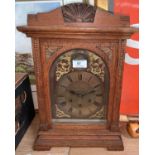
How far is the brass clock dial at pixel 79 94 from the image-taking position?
41.4 inches

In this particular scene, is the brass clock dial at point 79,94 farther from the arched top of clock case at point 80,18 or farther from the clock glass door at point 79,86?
the arched top of clock case at point 80,18

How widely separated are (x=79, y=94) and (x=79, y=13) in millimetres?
371

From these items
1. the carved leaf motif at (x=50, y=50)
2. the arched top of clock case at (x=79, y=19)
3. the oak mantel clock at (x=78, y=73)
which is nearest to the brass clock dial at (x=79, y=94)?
the oak mantel clock at (x=78, y=73)

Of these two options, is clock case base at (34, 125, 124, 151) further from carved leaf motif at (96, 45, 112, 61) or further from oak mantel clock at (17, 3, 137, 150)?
carved leaf motif at (96, 45, 112, 61)

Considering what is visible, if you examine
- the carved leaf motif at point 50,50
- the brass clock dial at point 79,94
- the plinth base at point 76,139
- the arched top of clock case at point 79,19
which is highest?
the arched top of clock case at point 79,19

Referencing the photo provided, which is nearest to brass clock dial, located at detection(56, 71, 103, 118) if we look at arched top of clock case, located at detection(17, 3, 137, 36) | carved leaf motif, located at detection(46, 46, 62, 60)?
carved leaf motif, located at detection(46, 46, 62, 60)

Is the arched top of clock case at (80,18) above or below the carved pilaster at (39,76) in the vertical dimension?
above

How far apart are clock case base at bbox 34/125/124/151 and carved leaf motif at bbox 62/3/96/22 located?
0.53 metres

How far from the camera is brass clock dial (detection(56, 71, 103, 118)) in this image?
105 cm

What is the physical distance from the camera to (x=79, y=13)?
0.97 m

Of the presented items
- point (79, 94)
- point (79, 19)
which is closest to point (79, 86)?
point (79, 94)
